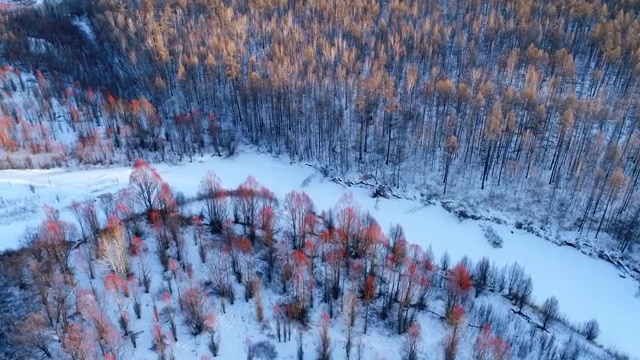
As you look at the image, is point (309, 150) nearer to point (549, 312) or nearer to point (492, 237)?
point (492, 237)

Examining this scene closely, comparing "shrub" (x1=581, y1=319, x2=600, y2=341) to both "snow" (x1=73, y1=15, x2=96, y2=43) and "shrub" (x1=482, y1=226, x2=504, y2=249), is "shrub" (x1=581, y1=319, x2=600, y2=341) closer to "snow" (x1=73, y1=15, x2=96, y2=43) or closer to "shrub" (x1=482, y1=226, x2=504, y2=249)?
"shrub" (x1=482, y1=226, x2=504, y2=249)

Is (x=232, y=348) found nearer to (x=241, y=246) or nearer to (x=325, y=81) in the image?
(x=241, y=246)

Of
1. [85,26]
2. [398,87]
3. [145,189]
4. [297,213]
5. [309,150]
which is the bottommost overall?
[309,150]

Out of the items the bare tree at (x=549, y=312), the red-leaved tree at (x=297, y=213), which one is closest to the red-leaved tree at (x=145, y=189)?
the red-leaved tree at (x=297, y=213)

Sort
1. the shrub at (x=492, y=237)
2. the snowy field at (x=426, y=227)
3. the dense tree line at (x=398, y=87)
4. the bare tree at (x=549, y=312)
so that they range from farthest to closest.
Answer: the dense tree line at (x=398, y=87) < the shrub at (x=492, y=237) < the snowy field at (x=426, y=227) < the bare tree at (x=549, y=312)

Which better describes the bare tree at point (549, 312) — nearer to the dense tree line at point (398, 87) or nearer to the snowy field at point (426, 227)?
the snowy field at point (426, 227)

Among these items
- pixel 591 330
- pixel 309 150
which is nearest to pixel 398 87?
pixel 309 150
